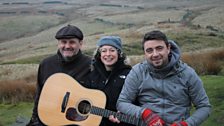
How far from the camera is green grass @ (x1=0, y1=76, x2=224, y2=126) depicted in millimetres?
6917

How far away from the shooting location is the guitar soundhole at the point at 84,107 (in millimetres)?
5474

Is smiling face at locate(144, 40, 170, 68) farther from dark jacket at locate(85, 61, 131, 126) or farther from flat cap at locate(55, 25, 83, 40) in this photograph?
flat cap at locate(55, 25, 83, 40)

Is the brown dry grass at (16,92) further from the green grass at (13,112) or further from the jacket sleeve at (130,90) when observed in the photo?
the jacket sleeve at (130,90)

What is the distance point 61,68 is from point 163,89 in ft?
6.27

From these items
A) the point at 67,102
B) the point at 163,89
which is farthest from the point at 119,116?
the point at 67,102

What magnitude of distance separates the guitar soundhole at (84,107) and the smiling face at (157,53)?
1.28 m

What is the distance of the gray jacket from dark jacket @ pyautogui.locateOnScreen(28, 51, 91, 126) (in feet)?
3.92

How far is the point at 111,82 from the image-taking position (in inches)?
217

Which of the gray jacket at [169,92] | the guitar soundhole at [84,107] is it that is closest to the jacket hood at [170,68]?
the gray jacket at [169,92]

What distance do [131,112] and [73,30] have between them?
5.59 feet

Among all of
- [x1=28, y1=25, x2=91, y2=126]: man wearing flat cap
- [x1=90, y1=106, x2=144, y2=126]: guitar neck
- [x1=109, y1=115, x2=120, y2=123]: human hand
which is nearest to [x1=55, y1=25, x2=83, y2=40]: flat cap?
[x1=28, y1=25, x2=91, y2=126]: man wearing flat cap

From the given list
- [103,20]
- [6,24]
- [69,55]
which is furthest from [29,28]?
[69,55]

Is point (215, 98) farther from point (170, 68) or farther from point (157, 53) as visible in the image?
point (157, 53)

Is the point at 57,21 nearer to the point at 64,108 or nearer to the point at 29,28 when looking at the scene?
the point at 29,28
